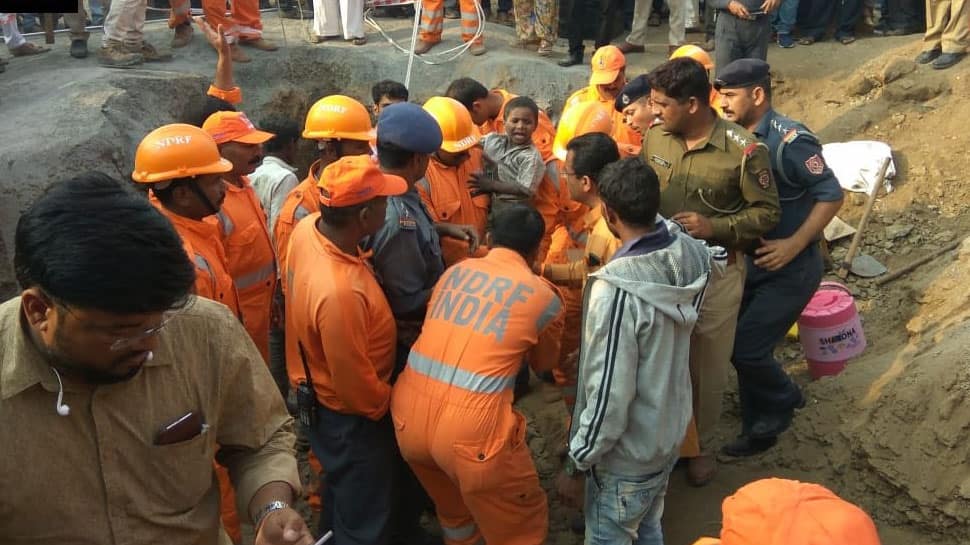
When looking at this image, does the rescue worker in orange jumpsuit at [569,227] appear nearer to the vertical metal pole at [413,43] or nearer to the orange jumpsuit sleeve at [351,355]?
the orange jumpsuit sleeve at [351,355]

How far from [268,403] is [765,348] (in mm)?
2854

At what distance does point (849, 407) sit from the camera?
4.29 m

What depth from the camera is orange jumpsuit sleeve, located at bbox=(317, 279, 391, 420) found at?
307cm

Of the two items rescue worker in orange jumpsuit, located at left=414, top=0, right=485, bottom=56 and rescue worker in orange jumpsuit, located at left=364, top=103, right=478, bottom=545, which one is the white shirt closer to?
rescue worker in orange jumpsuit, located at left=364, top=103, right=478, bottom=545

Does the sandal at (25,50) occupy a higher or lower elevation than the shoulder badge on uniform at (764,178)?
lower

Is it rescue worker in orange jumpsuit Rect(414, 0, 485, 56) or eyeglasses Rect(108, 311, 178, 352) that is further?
rescue worker in orange jumpsuit Rect(414, 0, 485, 56)

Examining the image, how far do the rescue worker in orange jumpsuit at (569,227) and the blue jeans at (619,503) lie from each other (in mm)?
1045

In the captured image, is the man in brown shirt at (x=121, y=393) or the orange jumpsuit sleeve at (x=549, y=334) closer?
the man in brown shirt at (x=121, y=393)

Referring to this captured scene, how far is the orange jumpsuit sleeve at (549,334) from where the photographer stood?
10.8 ft

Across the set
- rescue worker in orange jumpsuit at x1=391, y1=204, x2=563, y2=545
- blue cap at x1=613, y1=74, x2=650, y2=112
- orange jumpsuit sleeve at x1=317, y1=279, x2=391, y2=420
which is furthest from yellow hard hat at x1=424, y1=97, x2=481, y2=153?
orange jumpsuit sleeve at x1=317, y1=279, x2=391, y2=420

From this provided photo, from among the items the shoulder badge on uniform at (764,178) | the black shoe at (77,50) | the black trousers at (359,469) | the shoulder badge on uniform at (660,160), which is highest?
the shoulder badge on uniform at (764,178)

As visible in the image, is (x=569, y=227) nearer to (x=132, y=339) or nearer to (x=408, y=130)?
Result: (x=408, y=130)

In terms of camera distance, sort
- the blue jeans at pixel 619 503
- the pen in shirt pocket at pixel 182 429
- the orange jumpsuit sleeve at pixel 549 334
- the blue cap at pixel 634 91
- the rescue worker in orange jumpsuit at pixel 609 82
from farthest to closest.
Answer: the rescue worker in orange jumpsuit at pixel 609 82, the blue cap at pixel 634 91, the orange jumpsuit sleeve at pixel 549 334, the blue jeans at pixel 619 503, the pen in shirt pocket at pixel 182 429

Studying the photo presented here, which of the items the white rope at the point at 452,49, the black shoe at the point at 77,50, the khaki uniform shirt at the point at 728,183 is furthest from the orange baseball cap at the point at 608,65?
the black shoe at the point at 77,50
